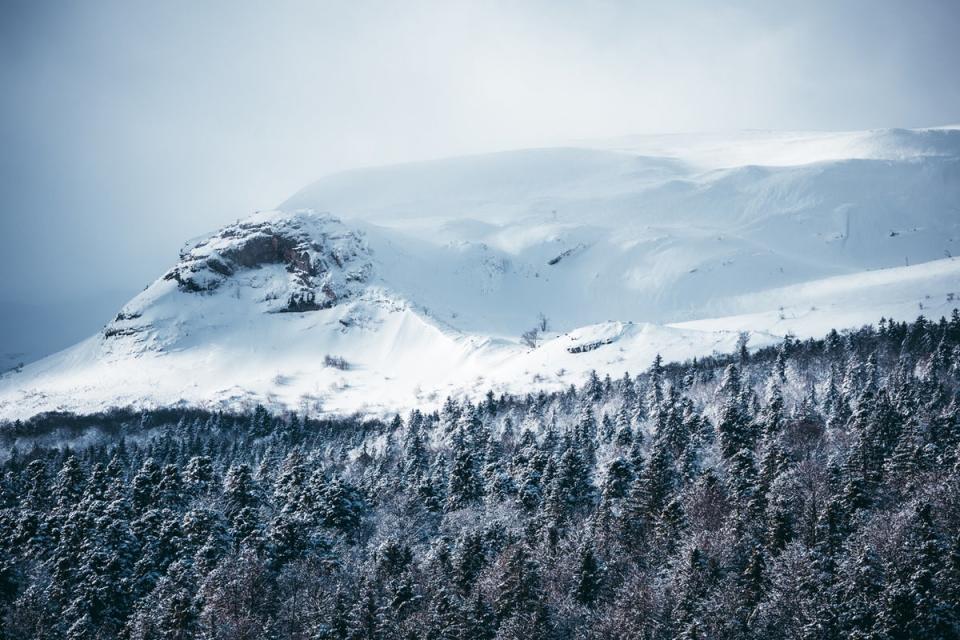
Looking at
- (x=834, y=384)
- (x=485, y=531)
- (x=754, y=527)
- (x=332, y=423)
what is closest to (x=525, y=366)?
(x=332, y=423)

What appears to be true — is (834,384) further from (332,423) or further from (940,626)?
(332,423)

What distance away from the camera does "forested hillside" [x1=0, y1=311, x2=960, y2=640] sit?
218 feet

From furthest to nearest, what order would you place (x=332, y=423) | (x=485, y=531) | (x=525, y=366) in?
1. (x=525, y=366)
2. (x=332, y=423)
3. (x=485, y=531)

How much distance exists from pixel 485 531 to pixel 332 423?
95.4 m

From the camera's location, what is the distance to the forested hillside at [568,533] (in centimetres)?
6631

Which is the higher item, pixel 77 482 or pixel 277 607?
pixel 77 482

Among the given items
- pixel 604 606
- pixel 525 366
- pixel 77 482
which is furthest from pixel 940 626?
pixel 525 366

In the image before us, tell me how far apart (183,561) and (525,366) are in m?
120

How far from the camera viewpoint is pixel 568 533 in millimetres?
89312

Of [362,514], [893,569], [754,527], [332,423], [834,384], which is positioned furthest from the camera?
[332,423]

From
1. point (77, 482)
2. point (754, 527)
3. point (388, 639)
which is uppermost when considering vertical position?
point (77, 482)

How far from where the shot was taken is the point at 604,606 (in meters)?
73.6

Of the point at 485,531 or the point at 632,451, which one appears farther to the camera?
the point at 632,451

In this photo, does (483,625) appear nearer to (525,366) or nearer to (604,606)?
(604,606)
